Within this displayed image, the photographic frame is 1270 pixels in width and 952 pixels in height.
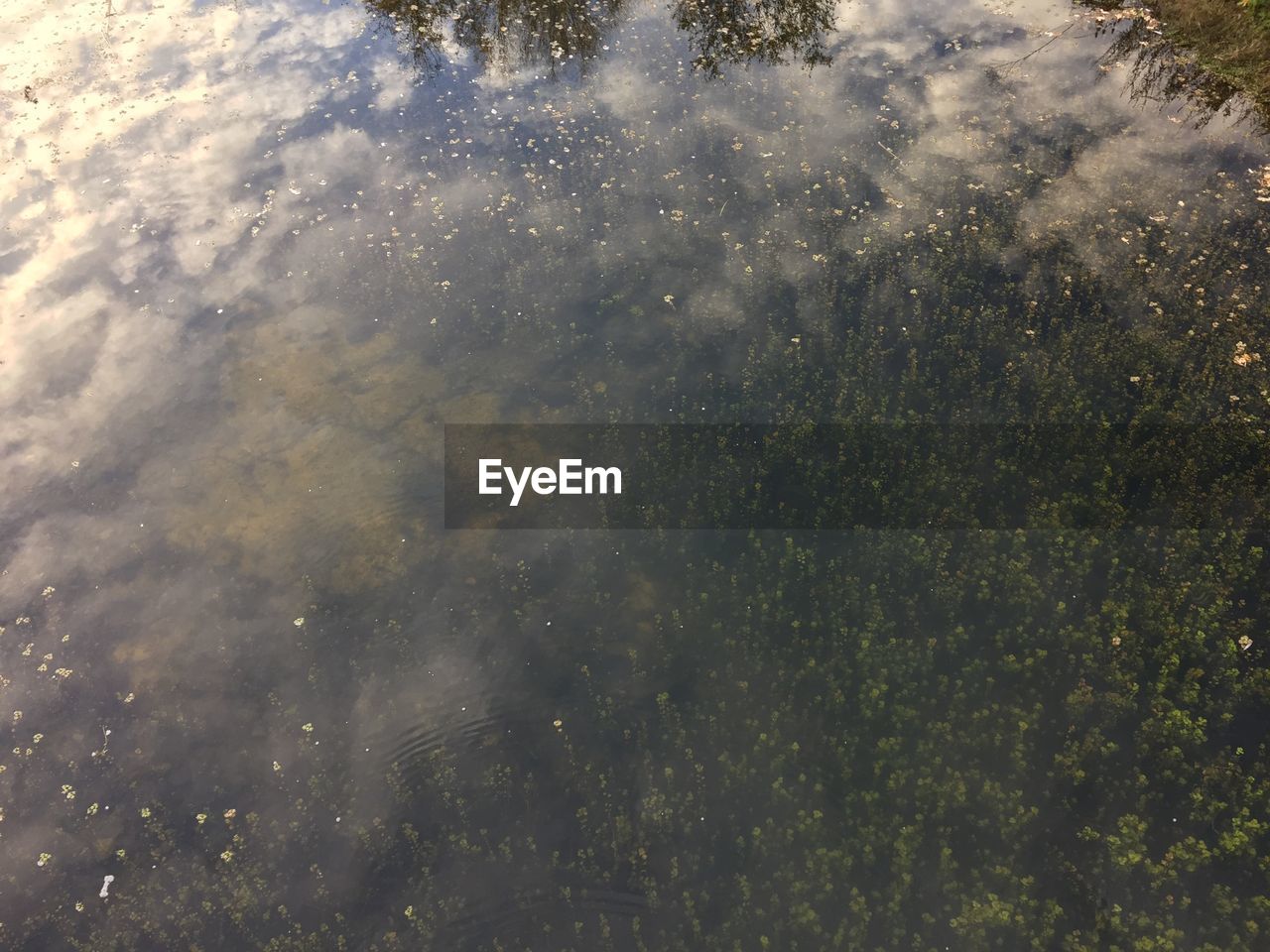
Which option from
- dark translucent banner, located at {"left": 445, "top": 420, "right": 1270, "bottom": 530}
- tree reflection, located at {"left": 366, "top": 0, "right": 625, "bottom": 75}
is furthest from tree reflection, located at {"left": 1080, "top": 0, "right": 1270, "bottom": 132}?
tree reflection, located at {"left": 366, "top": 0, "right": 625, "bottom": 75}

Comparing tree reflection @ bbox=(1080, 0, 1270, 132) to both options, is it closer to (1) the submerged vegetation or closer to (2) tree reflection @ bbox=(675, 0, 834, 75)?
(1) the submerged vegetation

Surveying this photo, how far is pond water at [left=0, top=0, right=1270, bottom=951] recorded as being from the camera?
7160mm

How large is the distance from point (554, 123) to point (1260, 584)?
37.6 ft

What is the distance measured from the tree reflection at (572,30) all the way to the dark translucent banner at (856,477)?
8034 millimetres

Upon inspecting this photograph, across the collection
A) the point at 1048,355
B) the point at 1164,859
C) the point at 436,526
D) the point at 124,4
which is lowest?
the point at 1164,859

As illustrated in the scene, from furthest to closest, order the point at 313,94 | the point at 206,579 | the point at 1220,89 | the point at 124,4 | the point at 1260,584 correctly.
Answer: the point at 124,4
the point at 313,94
the point at 1220,89
the point at 206,579
the point at 1260,584

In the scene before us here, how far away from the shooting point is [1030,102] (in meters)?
13.2

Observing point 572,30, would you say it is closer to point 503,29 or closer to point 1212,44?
point 503,29

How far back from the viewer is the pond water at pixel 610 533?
7.16 m

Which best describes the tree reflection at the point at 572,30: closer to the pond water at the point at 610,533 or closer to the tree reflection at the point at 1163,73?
the pond water at the point at 610,533

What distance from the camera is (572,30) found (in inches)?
594

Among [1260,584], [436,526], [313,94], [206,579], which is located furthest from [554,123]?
[1260,584]

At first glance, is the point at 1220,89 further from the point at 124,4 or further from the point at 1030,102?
the point at 124,4

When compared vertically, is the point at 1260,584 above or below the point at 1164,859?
above
